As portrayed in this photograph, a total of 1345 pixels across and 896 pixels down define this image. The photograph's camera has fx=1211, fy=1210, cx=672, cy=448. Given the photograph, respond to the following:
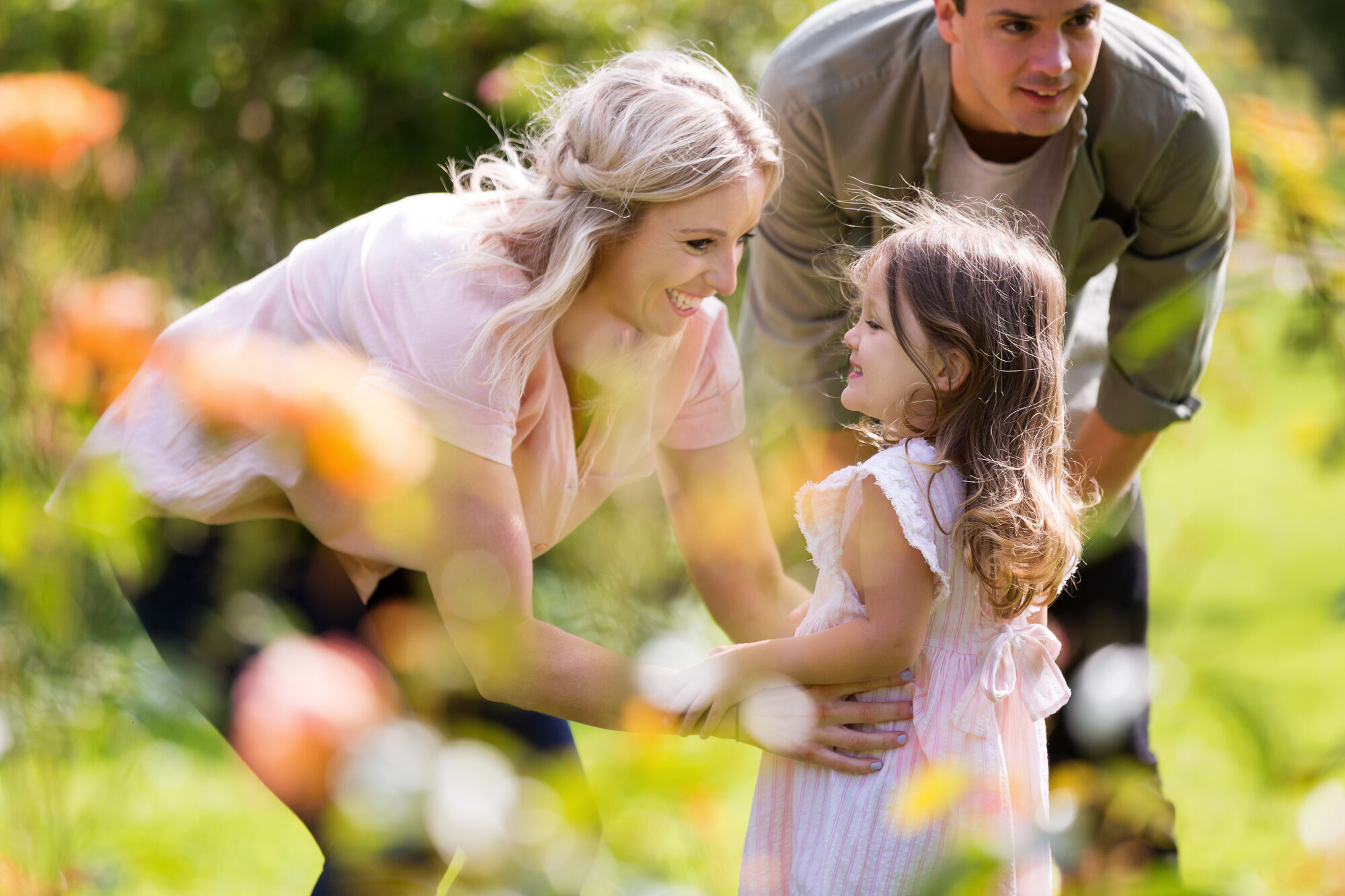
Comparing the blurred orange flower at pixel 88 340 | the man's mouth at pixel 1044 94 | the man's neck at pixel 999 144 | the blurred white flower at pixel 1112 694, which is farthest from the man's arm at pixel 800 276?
the blurred white flower at pixel 1112 694

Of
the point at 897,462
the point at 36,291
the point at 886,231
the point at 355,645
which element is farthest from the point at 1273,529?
the point at 36,291

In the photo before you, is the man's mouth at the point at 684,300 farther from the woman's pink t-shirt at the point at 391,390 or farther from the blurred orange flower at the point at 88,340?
the blurred orange flower at the point at 88,340

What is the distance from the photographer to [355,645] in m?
1.72

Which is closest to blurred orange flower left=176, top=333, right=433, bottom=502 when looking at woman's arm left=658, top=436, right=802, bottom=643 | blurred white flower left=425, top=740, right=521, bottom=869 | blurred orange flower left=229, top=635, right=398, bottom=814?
blurred orange flower left=229, top=635, right=398, bottom=814

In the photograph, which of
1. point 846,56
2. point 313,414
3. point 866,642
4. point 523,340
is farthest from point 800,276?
point 313,414

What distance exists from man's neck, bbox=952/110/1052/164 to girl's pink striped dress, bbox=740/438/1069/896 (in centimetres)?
81

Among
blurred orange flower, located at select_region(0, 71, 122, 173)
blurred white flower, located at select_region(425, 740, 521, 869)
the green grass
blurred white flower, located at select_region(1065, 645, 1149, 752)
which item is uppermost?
blurred orange flower, located at select_region(0, 71, 122, 173)

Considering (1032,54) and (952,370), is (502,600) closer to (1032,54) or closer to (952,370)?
(952,370)

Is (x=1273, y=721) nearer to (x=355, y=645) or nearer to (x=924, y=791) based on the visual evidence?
(x=924, y=791)

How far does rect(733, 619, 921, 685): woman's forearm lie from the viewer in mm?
1540

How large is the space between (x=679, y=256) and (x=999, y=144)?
32.0 inches

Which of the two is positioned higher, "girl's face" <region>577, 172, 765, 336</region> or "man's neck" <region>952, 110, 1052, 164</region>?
"girl's face" <region>577, 172, 765, 336</region>

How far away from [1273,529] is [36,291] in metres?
4.79

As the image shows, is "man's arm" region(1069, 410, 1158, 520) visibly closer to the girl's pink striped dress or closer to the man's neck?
the man's neck
